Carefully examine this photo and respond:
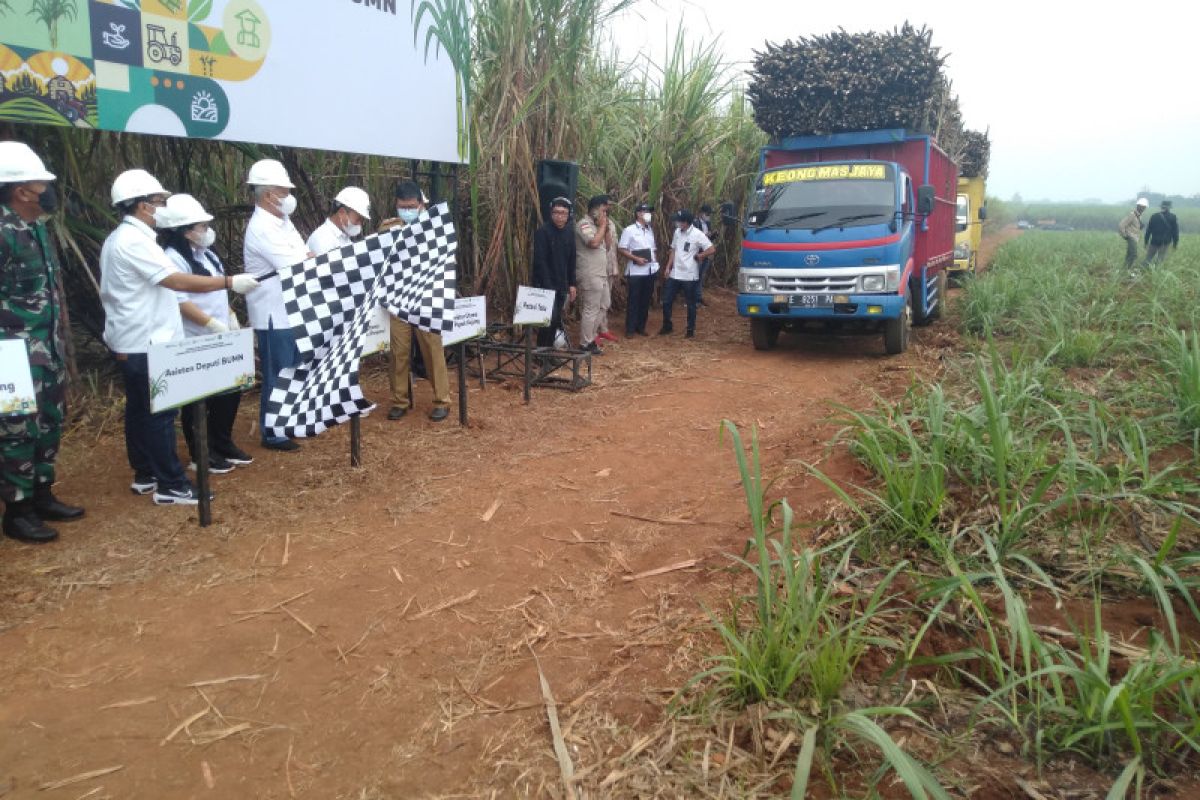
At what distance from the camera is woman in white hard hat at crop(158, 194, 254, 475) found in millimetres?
4383

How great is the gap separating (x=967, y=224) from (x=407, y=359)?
1397 centimetres

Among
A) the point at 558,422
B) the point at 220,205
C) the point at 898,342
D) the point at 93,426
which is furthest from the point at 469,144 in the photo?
the point at 898,342

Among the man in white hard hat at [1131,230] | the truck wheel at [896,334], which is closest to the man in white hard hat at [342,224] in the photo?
the truck wheel at [896,334]

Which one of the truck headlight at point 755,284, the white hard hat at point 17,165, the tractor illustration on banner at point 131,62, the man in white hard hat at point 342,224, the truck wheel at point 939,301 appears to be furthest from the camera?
the truck wheel at point 939,301

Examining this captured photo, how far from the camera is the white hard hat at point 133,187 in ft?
13.3

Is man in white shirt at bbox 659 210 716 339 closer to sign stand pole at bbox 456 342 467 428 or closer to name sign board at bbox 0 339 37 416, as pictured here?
sign stand pole at bbox 456 342 467 428

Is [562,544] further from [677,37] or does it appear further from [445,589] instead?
[677,37]

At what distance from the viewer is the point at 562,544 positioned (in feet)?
13.2

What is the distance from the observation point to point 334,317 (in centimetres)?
452

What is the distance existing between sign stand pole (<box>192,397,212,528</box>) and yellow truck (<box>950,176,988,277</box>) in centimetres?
1340

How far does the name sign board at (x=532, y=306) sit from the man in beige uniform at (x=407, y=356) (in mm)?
750

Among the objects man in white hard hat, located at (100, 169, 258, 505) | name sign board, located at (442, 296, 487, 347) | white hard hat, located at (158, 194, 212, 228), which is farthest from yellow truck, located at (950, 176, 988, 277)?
man in white hard hat, located at (100, 169, 258, 505)

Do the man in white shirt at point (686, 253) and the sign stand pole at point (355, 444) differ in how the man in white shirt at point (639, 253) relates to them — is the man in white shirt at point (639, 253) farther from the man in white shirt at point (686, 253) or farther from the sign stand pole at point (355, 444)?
the sign stand pole at point (355, 444)

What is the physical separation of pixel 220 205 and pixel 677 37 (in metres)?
6.74
